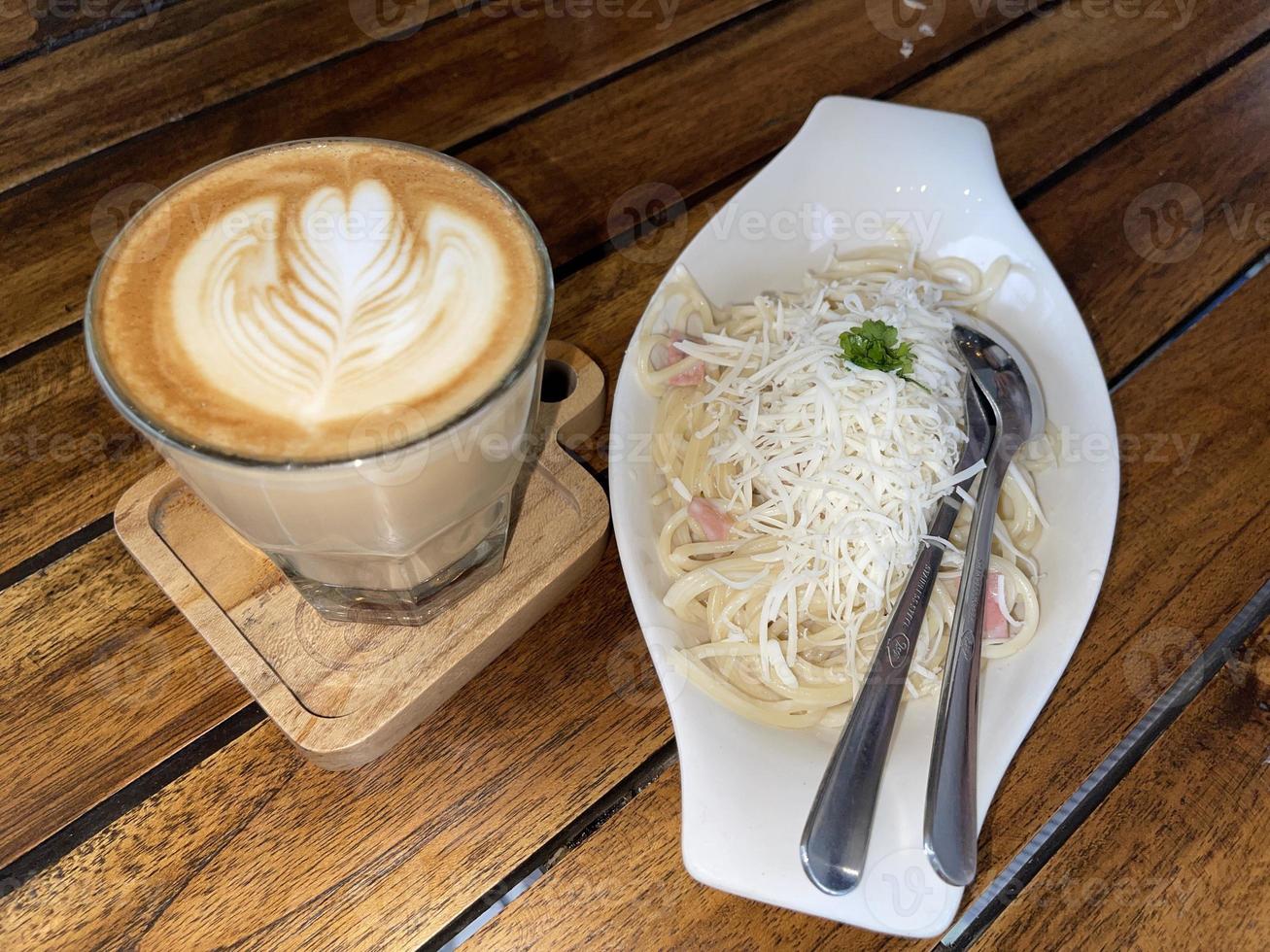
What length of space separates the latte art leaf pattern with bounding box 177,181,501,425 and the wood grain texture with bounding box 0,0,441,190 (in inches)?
23.9

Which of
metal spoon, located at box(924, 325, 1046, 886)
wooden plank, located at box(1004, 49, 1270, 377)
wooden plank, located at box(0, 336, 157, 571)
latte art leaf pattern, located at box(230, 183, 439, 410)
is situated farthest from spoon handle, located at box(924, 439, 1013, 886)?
wooden plank, located at box(0, 336, 157, 571)

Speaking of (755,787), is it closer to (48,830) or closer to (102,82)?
(48,830)

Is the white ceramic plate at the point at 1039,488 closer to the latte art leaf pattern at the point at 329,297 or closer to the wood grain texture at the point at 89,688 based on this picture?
the latte art leaf pattern at the point at 329,297

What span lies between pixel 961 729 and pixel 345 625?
0.49 m

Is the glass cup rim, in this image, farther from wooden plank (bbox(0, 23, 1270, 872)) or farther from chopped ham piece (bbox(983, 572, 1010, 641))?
chopped ham piece (bbox(983, 572, 1010, 641))

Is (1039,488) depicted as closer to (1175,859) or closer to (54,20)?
(1175,859)

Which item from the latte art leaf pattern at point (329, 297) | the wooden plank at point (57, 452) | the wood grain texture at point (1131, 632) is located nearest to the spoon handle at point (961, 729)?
the wood grain texture at point (1131, 632)

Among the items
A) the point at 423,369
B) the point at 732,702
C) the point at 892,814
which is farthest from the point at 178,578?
the point at 892,814

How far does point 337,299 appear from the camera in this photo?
2.31 feet

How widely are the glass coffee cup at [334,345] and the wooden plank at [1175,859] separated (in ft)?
1.75

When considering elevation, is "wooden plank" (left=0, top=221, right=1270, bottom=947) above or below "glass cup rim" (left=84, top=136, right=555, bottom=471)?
below

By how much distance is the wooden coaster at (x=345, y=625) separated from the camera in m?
0.77

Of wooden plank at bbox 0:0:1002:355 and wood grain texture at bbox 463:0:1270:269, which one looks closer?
wooden plank at bbox 0:0:1002:355

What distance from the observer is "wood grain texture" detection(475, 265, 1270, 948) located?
74 cm
